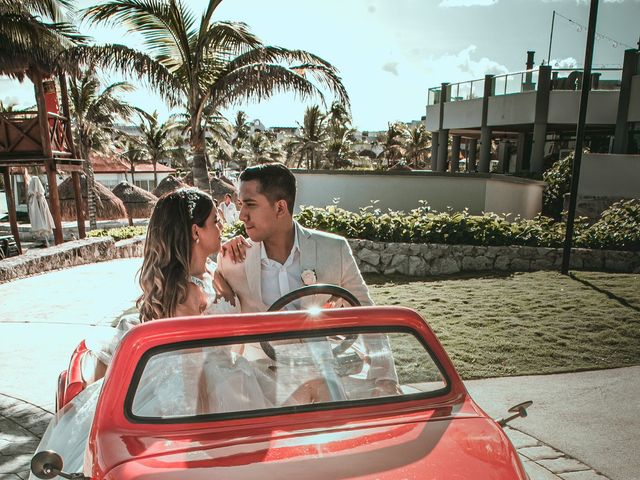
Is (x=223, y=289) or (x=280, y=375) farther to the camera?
(x=223, y=289)

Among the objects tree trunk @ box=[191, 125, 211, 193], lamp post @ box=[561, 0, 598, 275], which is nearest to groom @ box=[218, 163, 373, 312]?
lamp post @ box=[561, 0, 598, 275]

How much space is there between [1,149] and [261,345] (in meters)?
16.3

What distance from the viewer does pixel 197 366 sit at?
1.84 m

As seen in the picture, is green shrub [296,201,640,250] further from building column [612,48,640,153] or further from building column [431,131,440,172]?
building column [431,131,440,172]

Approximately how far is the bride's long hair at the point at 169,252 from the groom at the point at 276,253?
343mm

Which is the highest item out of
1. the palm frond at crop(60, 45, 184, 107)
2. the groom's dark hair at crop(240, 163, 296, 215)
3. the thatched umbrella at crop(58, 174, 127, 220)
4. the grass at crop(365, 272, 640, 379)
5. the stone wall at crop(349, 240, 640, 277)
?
the palm frond at crop(60, 45, 184, 107)

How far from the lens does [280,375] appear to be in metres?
1.95

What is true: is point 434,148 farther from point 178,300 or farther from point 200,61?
point 178,300

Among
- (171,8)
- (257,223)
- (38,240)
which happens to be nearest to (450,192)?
(171,8)

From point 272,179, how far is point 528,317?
18.0 ft

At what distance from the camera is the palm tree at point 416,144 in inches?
1827

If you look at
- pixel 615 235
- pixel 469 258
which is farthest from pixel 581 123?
pixel 469 258

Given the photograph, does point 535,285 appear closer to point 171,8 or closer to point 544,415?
point 544,415

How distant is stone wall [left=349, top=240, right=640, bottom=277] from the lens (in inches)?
403
